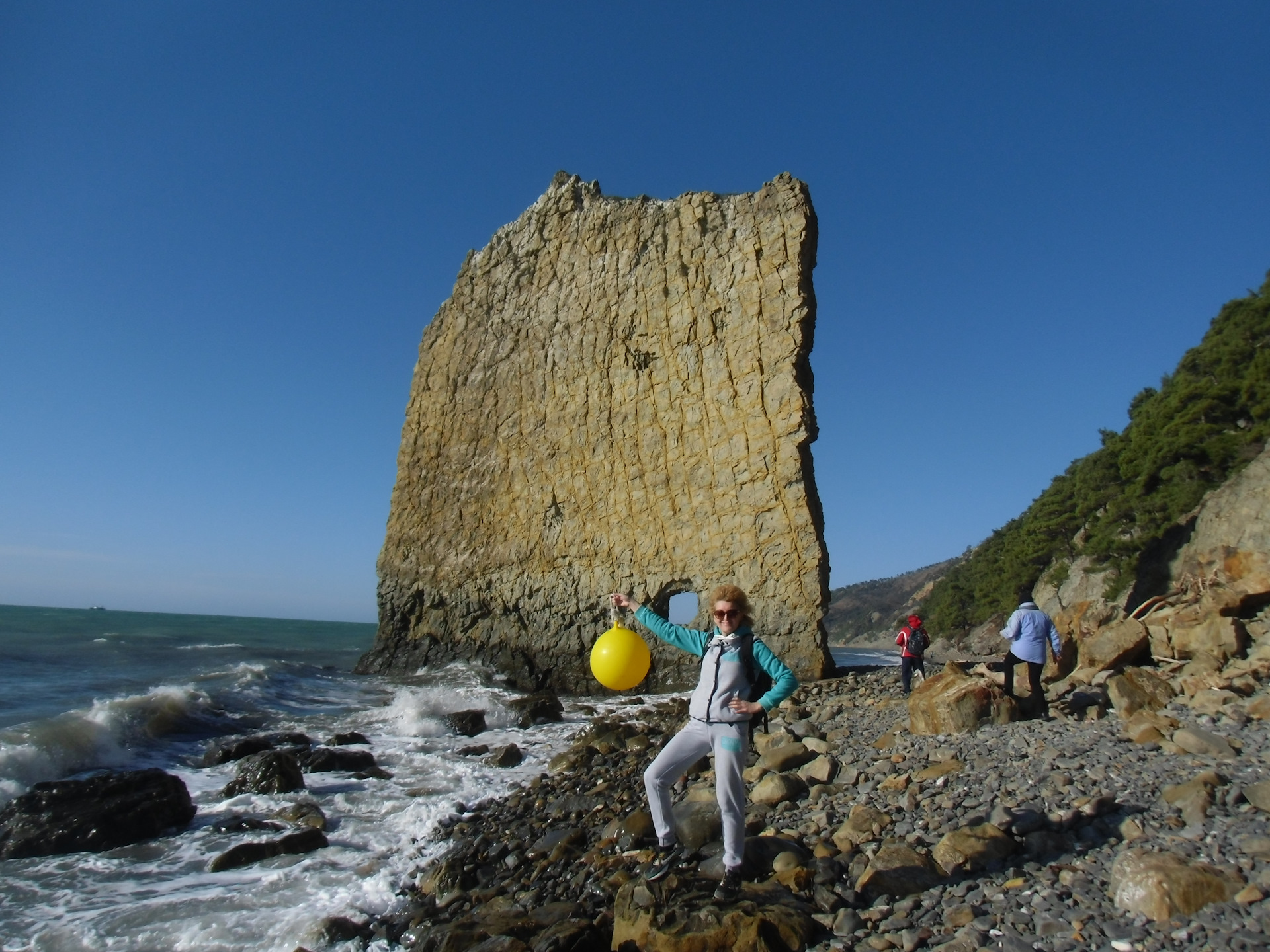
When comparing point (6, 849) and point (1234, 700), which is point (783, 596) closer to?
point (1234, 700)

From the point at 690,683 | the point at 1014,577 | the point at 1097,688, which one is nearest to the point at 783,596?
the point at 690,683

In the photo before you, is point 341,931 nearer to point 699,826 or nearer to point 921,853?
point 699,826

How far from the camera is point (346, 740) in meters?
11.1

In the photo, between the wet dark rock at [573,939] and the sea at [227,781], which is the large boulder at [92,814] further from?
Result: the wet dark rock at [573,939]

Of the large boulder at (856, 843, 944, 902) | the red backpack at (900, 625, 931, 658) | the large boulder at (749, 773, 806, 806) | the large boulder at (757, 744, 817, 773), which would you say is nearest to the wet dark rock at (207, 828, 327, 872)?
the large boulder at (749, 773, 806, 806)

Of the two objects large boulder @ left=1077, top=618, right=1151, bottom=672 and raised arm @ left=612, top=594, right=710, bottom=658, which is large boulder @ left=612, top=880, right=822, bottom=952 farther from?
large boulder @ left=1077, top=618, right=1151, bottom=672

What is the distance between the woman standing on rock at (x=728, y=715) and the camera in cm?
400

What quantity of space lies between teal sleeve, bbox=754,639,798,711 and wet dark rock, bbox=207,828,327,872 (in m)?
5.03

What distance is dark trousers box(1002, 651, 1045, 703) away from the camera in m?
6.84

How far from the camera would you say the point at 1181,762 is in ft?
15.9

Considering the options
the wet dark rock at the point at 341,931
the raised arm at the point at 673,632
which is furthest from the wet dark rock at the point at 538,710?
the raised arm at the point at 673,632

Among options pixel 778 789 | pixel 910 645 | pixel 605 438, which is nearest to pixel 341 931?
pixel 778 789

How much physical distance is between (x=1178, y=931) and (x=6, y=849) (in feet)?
29.3

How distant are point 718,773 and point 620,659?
0.93m
